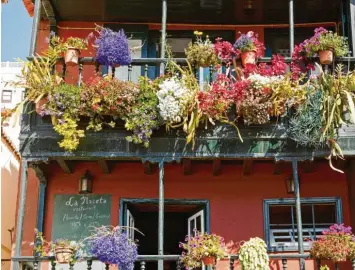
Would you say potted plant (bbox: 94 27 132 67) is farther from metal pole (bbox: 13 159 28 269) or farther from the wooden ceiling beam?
the wooden ceiling beam

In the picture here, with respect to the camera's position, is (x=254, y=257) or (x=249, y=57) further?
(x=249, y=57)

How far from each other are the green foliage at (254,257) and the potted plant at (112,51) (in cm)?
374

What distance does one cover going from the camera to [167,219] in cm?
1357

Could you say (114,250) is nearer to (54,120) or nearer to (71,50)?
(54,120)

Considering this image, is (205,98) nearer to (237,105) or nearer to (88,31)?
(237,105)

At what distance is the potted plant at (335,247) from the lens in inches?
357

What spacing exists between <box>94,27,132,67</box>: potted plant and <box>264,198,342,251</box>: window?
3973mm

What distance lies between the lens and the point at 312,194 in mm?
11500

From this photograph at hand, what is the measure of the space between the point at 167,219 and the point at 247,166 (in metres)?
3.17

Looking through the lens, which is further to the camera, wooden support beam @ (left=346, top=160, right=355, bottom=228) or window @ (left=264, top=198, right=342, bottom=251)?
window @ (left=264, top=198, right=342, bottom=251)

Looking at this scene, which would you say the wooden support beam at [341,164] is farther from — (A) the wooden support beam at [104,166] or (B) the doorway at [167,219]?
(A) the wooden support beam at [104,166]

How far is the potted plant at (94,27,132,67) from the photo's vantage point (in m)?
10.0

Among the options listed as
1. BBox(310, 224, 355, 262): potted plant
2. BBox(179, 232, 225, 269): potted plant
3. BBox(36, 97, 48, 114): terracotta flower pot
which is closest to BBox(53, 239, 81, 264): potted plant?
BBox(179, 232, 225, 269): potted plant

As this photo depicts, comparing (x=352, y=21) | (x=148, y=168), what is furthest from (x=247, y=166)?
(x=352, y=21)
